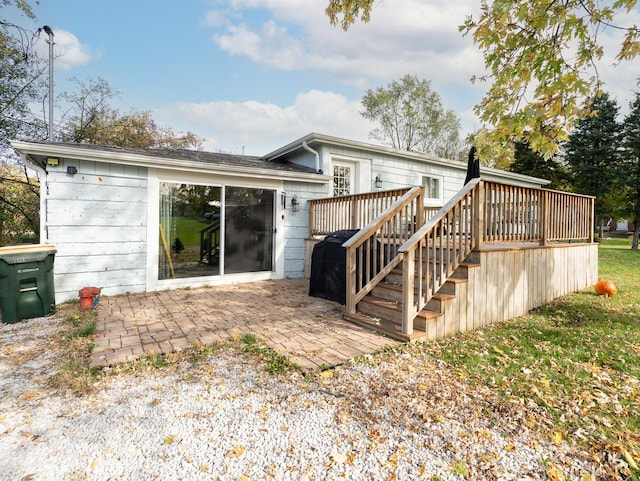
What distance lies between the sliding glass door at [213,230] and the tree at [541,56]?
3828 mm

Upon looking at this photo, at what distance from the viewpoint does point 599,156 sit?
1878cm

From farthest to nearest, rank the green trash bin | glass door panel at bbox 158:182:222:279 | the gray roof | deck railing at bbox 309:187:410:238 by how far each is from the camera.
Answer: glass door panel at bbox 158:182:222:279, deck railing at bbox 309:187:410:238, the gray roof, the green trash bin

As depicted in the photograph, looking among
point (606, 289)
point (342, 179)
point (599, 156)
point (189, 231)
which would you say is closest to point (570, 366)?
point (606, 289)

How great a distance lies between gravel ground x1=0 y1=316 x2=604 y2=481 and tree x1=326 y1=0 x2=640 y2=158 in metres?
3.31

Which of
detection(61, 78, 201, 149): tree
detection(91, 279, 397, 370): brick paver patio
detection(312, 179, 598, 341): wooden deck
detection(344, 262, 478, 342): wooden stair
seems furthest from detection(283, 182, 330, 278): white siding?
detection(61, 78, 201, 149): tree

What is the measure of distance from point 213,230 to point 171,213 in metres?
0.83

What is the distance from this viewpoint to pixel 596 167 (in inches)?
741

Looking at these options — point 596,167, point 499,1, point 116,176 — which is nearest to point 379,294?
point 499,1

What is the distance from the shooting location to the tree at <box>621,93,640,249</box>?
1670 centimetres

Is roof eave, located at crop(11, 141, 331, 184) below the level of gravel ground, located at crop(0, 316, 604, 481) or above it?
above

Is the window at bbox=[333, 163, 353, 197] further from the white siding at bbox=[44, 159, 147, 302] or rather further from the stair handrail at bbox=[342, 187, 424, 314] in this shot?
the white siding at bbox=[44, 159, 147, 302]

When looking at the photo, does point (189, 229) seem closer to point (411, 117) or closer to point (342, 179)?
point (342, 179)

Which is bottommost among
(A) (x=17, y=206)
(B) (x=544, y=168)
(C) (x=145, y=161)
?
(A) (x=17, y=206)

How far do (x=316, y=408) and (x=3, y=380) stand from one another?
263cm
